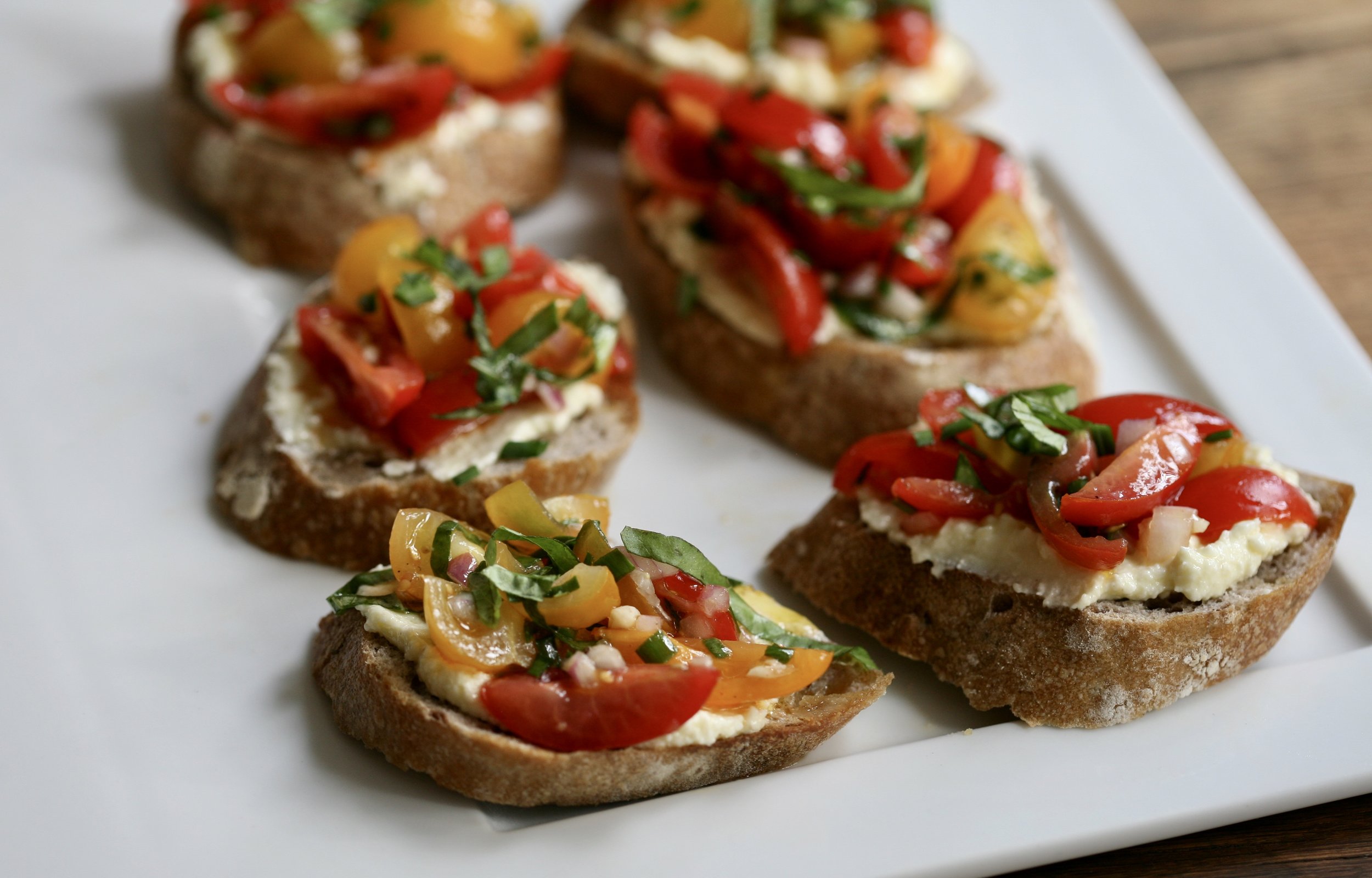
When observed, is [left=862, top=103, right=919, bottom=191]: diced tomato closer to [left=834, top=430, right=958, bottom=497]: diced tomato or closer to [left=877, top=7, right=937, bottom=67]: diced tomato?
[left=877, top=7, right=937, bottom=67]: diced tomato

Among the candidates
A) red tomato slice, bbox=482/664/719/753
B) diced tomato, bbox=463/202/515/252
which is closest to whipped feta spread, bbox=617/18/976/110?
diced tomato, bbox=463/202/515/252

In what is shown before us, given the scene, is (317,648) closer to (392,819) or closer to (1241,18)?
(392,819)

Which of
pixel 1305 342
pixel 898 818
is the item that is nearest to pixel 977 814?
pixel 898 818

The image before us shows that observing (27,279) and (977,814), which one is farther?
(27,279)

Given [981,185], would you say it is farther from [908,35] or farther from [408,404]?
[408,404]

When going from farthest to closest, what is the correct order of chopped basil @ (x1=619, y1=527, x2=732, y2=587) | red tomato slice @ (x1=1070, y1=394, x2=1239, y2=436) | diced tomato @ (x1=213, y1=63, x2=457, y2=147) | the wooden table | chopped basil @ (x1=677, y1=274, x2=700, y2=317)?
the wooden table → diced tomato @ (x1=213, y1=63, x2=457, y2=147) → chopped basil @ (x1=677, y1=274, x2=700, y2=317) → red tomato slice @ (x1=1070, y1=394, x2=1239, y2=436) → chopped basil @ (x1=619, y1=527, x2=732, y2=587)

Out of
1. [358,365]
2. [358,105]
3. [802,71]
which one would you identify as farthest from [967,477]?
[358,105]

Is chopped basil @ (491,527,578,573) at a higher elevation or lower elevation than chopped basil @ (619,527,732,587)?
lower
